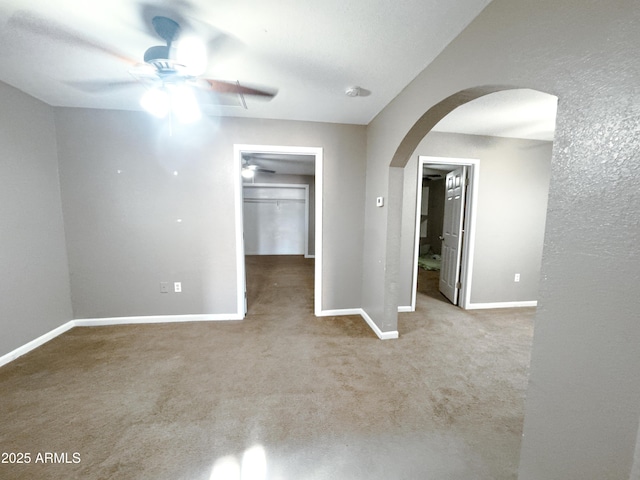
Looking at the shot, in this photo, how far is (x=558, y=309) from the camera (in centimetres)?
93

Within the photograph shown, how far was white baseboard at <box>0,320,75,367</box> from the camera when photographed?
2.12m

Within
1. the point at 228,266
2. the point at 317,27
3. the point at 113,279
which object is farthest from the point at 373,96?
the point at 113,279

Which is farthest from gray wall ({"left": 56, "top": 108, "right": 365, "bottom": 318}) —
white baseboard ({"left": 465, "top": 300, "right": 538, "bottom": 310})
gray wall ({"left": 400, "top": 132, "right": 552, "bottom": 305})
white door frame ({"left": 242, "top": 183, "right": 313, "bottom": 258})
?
white door frame ({"left": 242, "top": 183, "right": 313, "bottom": 258})

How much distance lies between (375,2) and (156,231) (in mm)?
2900

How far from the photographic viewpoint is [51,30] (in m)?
1.48

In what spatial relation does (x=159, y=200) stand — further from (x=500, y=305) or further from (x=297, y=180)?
(x=500, y=305)

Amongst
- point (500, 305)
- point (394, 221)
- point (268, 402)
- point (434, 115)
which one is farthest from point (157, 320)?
point (500, 305)

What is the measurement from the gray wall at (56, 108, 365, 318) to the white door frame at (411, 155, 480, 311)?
0.86 m

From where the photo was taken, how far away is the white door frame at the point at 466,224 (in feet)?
10.5

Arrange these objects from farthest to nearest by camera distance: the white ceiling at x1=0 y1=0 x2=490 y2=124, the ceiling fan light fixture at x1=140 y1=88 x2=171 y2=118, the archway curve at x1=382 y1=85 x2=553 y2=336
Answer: the archway curve at x1=382 y1=85 x2=553 y2=336, the ceiling fan light fixture at x1=140 y1=88 x2=171 y2=118, the white ceiling at x1=0 y1=0 x2=490 y2=124

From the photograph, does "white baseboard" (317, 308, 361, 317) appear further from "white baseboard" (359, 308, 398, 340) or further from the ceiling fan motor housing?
the ceiling fan motor housing

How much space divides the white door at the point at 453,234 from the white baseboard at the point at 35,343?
15.8 ft

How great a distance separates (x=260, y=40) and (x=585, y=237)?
1914 mm

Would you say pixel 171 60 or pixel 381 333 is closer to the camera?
pixel 171 60
